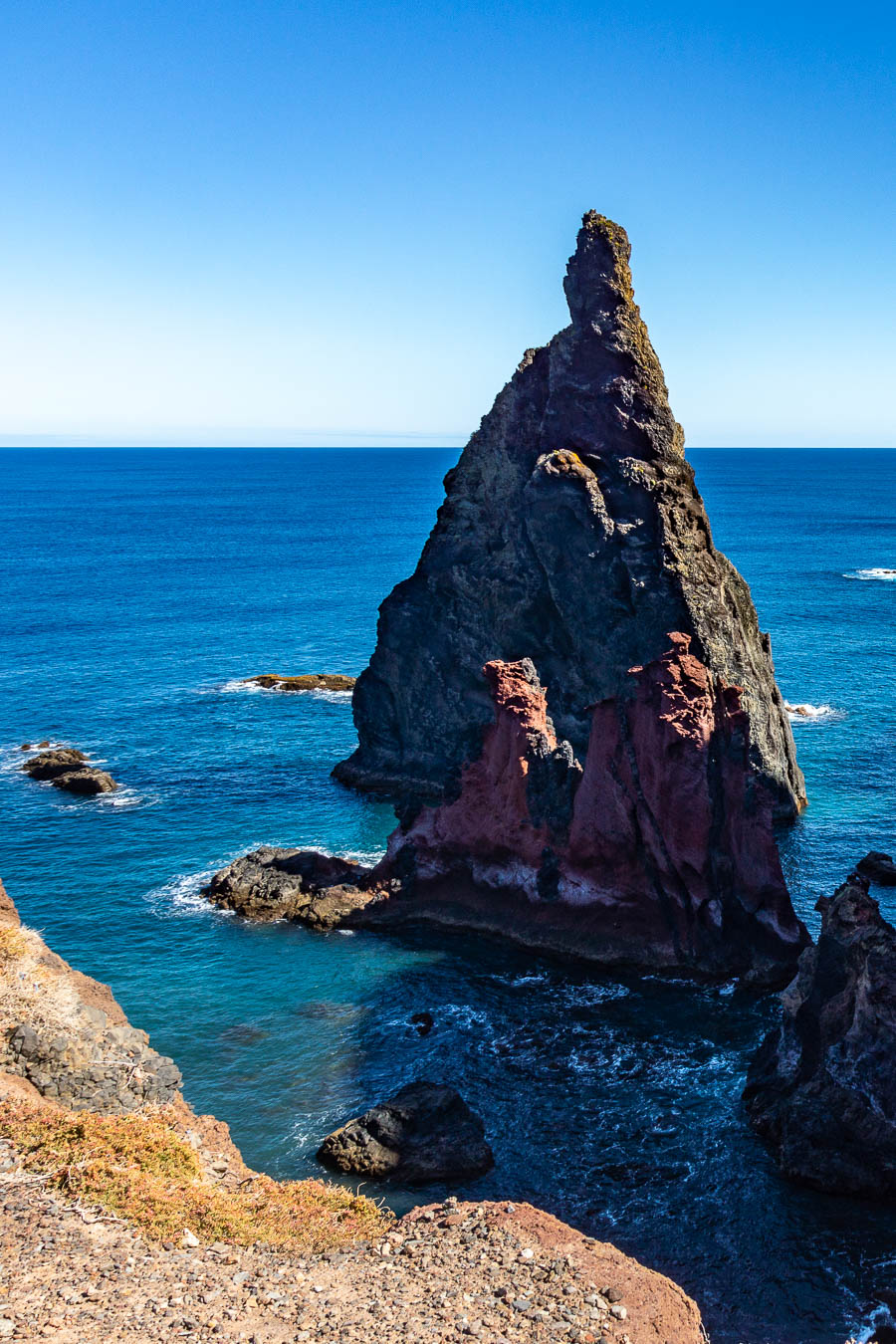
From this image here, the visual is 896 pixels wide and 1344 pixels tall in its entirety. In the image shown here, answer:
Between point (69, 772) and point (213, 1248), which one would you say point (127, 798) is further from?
point (213, 1248)

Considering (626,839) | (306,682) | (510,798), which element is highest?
Result: (510,798)

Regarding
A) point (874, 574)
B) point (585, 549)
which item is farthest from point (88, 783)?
point (874, 574)

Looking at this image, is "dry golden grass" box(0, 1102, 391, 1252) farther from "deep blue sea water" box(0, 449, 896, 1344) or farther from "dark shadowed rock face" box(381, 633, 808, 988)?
"dark shadowed rock face" box(381, 633, 808, 988)

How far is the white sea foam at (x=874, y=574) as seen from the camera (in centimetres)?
13425

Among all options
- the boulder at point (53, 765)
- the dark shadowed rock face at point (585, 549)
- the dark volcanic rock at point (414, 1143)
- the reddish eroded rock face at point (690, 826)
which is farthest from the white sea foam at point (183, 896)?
the reddish eroded rock face at point (690, 826)

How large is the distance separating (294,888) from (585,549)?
20.4 m

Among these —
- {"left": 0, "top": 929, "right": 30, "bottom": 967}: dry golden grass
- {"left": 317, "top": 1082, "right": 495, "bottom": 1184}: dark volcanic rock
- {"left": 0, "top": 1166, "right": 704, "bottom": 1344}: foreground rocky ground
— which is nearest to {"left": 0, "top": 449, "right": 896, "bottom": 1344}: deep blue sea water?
{"left": 317, "top": 1082, "right": 495, "bottom": 1184}: dark volcanic rock

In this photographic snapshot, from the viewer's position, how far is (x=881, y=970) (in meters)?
31.0

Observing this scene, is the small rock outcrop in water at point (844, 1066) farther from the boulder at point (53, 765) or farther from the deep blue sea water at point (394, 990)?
the boulder at point (53, 765)

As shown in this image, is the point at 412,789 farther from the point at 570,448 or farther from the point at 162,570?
the point at 162,570

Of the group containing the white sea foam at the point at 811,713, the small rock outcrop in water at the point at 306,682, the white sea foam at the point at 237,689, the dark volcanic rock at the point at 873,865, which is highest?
the dark volcanic rock at the point at 873,865

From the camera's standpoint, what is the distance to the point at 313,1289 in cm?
2392

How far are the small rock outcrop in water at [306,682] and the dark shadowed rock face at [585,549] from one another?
27025 mm

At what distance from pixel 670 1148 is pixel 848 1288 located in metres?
6.48
